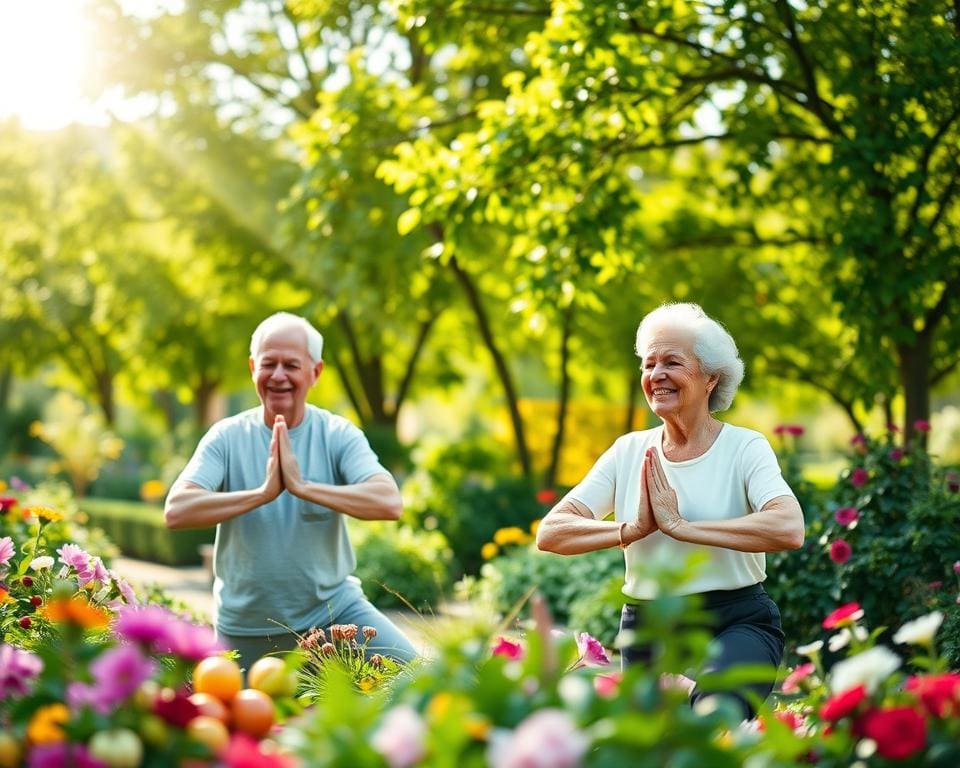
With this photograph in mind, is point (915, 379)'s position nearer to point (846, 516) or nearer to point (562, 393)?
point (846, 516)

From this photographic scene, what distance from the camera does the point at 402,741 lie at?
163cm

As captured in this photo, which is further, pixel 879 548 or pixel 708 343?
pixel 879 548

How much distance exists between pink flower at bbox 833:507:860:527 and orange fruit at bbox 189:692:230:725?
15.2 ft

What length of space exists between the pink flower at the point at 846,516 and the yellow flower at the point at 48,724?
4.91 m

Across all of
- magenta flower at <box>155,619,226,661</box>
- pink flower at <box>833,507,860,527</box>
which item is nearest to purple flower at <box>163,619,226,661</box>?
magenta flower at <box>155,619,226,661</box>

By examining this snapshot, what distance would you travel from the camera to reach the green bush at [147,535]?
14.2 metres

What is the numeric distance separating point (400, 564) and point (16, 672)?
836cm

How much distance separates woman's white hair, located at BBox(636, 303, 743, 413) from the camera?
3.64 meters

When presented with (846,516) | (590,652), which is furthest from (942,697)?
(846,516)

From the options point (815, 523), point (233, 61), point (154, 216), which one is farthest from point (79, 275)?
point (815, 523)

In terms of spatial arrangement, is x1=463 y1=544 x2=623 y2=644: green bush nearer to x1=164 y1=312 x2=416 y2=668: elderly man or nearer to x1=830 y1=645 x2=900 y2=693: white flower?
x1=164 y1=312 x2=416 y2=668: elderly man

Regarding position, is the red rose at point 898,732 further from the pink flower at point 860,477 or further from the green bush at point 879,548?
the pink flower at point 860,477

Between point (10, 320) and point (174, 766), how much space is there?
23309 millimetres

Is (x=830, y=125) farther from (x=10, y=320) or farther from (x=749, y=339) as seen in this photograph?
(x=10, y=320)
